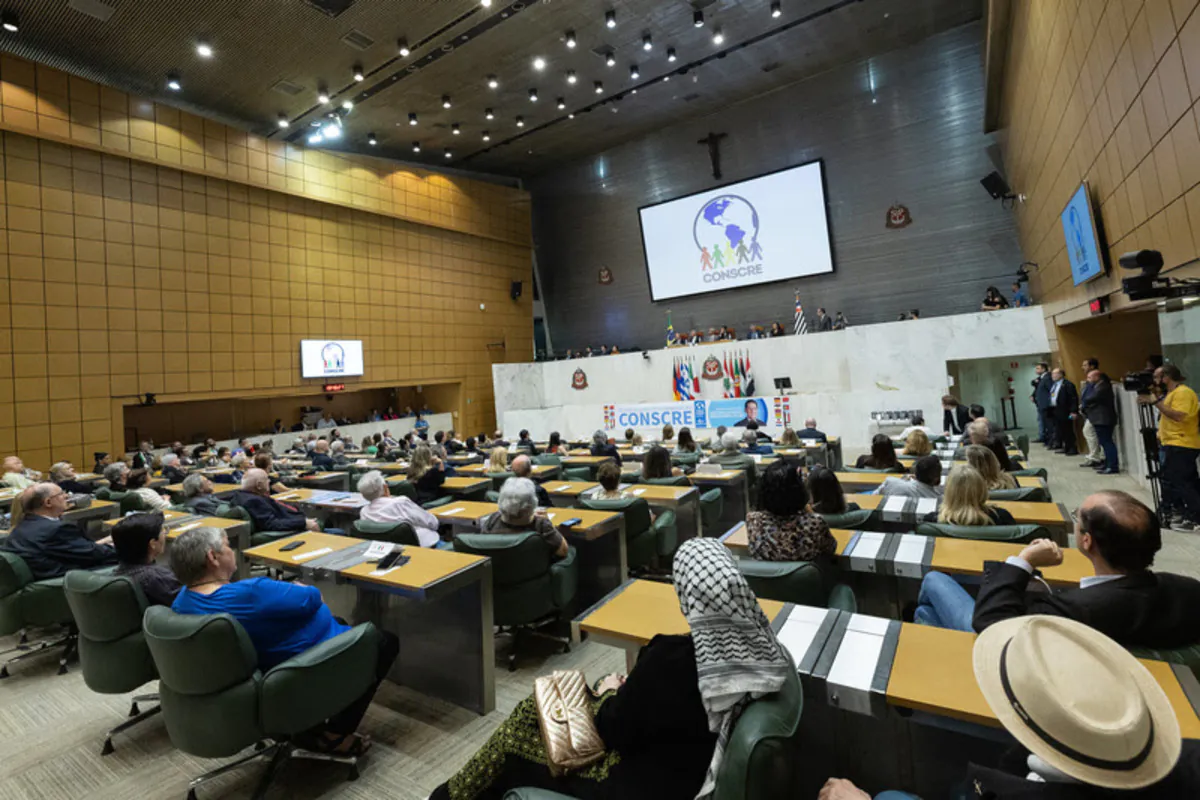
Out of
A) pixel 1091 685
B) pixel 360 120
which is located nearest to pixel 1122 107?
pixel 1091 685

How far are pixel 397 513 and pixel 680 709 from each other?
3017 mm

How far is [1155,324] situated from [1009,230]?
5858 mm

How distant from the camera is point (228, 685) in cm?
208

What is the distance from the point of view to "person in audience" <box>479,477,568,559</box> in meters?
3.31

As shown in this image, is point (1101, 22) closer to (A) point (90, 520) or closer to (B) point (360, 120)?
(A) point (90, 520)

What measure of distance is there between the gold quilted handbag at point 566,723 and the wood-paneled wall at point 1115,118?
4958mm

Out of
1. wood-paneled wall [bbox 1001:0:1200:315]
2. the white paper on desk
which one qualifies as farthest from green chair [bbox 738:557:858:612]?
wood-paneled wall [bbox 1001:0:1200:315]

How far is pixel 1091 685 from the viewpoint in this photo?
35.7 inches

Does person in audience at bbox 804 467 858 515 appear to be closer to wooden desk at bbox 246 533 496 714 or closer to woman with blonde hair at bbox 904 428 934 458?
wooden desk at bbox 246 533 496 714

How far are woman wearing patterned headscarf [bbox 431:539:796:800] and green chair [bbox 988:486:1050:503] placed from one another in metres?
2.85

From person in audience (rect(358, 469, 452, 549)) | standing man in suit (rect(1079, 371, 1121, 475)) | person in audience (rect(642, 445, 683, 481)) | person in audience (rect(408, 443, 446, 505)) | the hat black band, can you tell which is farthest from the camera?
standing man in suit (rect(1079, 371, 1121, 475))

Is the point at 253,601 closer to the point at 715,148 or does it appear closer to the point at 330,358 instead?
the point at 330,358

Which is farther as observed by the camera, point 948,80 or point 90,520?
point 948,80

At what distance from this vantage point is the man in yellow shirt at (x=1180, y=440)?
4.48 metres
